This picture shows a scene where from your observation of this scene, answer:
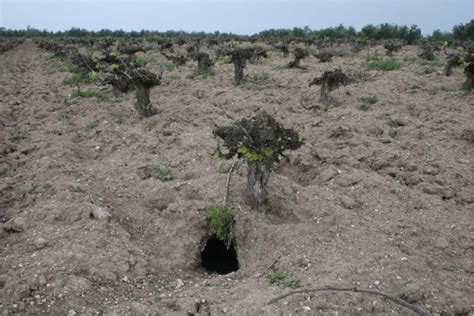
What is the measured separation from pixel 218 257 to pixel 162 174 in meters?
2.05

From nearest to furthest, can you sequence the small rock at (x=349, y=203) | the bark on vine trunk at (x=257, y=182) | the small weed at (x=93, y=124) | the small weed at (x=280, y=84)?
the bark on vine trunk at (x=257, y=182)
the small rock at (x=349, y=203)
the small weed at (x=93, y=124)
the small weed at (x=280, y=84)

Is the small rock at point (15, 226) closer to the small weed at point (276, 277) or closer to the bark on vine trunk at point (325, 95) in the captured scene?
the small weed at point (276, 277)

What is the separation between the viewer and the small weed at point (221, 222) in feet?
18.7

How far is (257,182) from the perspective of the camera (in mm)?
6094

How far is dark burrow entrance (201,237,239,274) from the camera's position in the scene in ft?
19.5

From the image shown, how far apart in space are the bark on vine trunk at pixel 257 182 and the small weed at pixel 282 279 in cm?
145

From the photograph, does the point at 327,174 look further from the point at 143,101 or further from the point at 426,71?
the point at 426,71

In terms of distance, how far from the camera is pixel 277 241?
547 centimetres

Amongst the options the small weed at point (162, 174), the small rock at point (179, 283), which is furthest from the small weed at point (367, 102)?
the small rock at point (179, 283)

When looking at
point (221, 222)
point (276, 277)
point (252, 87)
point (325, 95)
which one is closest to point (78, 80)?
point (252, 87)

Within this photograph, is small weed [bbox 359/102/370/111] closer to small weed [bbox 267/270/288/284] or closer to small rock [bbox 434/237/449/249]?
small rock [bbox 434/237/449/249]

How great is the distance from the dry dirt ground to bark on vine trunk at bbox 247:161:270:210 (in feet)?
0.77

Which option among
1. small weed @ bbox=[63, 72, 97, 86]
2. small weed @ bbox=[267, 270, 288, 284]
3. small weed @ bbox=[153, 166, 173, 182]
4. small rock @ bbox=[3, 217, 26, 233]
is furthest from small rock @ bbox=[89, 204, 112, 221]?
small weed @ bbox=[63, 72, 97, 86]

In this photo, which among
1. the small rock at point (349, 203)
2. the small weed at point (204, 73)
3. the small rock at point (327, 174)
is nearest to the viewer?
the small rock at point (349, 203)
